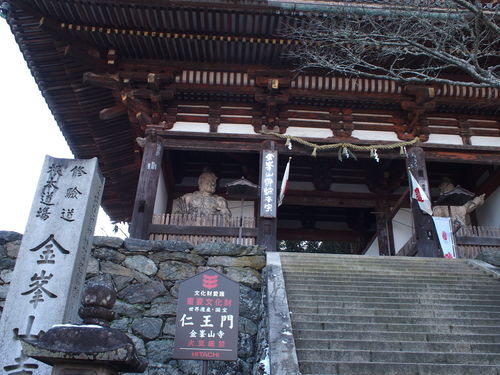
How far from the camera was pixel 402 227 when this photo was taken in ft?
39.6

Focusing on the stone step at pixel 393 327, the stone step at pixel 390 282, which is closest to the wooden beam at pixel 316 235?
the stone step at pixel 390 282

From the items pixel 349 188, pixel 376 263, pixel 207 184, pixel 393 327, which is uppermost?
pixel 349 188

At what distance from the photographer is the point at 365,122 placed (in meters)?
10.2

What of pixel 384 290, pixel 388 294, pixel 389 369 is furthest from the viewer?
pixel 384 290

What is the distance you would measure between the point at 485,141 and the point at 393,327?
273 inches

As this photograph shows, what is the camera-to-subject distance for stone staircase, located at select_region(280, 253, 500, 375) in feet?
14.2

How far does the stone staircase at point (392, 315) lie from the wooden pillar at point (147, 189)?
115 inches

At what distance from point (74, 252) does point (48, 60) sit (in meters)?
6.80

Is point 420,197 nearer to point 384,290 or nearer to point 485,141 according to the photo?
point 485,141

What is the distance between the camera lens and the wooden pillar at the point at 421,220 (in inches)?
341

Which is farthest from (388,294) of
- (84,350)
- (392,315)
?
(84,350)

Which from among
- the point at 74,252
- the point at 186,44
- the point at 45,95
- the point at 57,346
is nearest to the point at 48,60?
the point at 45,95

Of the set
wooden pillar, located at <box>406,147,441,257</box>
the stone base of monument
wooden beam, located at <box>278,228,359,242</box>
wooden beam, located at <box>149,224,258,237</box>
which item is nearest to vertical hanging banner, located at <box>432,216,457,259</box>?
wooden pillar, located at <box>406,147,441,257</box>

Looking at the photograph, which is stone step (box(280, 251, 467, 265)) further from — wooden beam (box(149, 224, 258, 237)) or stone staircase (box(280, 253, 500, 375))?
wooden beam (box(149, 224, 258, 237))
